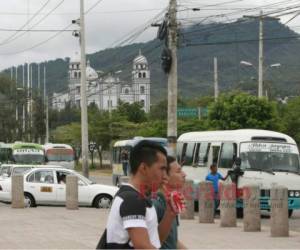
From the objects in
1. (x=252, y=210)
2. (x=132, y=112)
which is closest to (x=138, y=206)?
(x=252, y=210)

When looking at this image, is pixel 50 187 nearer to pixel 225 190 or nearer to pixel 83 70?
pixel 225 190

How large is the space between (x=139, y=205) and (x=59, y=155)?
46.9 m

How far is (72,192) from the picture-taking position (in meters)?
24.6

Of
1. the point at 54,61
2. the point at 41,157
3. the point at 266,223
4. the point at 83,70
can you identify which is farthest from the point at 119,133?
the point at 54,61

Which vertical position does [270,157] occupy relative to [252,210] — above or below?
above

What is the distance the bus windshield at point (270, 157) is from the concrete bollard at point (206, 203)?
271cm

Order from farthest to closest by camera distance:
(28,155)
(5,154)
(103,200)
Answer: (5,154)
(28,155)
(103,200)

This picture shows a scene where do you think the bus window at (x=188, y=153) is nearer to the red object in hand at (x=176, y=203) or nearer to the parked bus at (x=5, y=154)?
the red object in hand at (x=176, y=203)

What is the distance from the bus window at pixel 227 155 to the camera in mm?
23895

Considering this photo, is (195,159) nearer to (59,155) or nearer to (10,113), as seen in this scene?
(59,155)

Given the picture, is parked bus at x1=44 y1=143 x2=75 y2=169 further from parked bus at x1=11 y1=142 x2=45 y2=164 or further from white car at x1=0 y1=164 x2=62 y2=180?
white car at x1=0 y1=164 x2=62 y2=180

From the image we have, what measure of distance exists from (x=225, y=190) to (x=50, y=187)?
8.52m

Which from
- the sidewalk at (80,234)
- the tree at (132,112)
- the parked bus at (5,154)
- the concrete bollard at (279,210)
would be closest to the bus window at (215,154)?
the sidewalk at (80,234)

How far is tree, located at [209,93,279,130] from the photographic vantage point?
48000 millimetres
